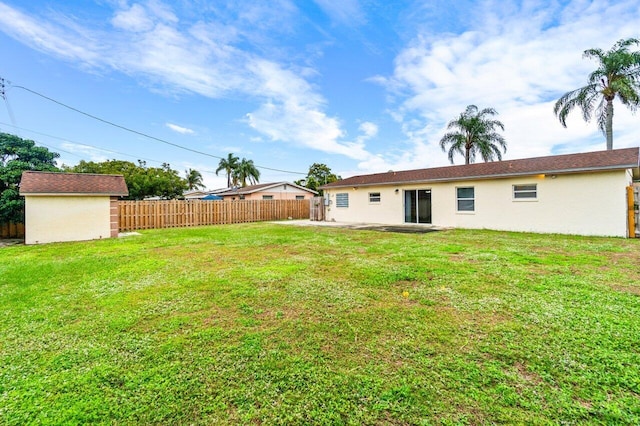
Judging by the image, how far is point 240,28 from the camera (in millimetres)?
14070

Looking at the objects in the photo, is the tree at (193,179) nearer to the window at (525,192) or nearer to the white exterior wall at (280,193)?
the white exterior wall at (280,193)

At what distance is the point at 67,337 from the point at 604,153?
16.5m

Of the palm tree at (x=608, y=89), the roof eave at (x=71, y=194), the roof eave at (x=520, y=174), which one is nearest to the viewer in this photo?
the roof eave at (x=520, y=174)

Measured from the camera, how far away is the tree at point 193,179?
52656 millimetres

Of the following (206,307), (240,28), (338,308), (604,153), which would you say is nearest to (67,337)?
(206,307)

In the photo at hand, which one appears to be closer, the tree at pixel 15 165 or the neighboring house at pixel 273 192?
the tree at pixel 15 165

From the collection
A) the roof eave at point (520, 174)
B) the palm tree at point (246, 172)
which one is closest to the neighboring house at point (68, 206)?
the roof eave at point (520, 174)

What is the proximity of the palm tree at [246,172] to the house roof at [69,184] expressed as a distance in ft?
96.1

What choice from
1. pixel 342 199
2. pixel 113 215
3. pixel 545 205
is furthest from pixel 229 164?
pixel 545 205

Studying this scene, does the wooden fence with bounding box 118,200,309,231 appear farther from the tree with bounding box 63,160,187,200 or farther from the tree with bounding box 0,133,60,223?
the tree with bounding box 63,160,187,200

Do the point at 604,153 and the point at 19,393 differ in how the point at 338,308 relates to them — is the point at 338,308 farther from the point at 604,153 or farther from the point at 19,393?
the point at 604,153

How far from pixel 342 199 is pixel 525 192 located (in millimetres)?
10261

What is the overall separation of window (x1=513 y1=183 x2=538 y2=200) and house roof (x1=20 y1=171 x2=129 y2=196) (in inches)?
667

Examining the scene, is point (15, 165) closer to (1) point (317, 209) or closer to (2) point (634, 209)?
(1) point (317, 209)
